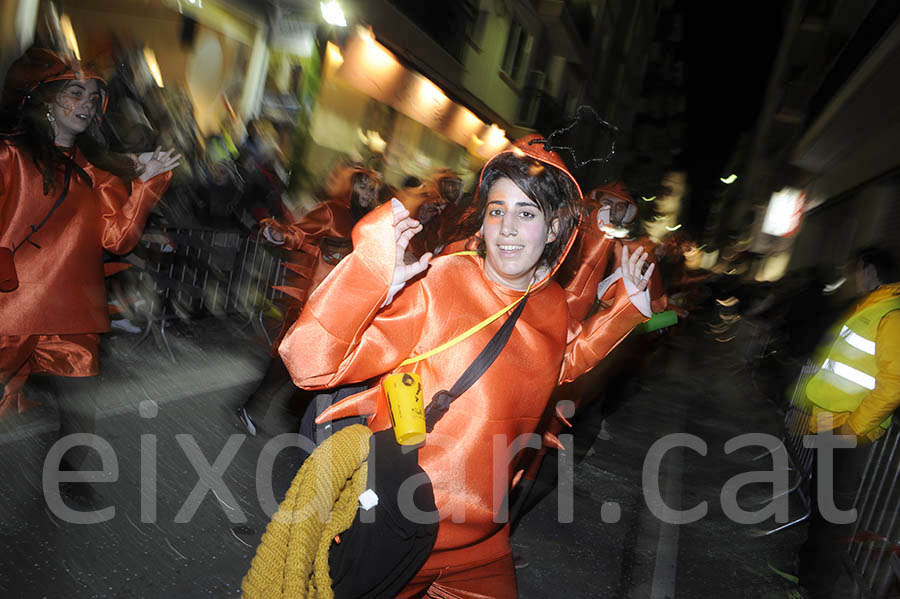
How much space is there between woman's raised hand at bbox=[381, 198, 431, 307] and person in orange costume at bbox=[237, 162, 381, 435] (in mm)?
3065

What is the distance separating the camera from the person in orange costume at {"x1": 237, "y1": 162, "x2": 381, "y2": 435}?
5.05 metres

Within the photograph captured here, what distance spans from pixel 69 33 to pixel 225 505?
6019mm

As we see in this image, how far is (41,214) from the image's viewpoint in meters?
2.94

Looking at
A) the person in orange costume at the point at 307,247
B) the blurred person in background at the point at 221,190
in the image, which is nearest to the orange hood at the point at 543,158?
the person in orange costume at the point at 307,247

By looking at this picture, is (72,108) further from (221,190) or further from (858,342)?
(858,342)

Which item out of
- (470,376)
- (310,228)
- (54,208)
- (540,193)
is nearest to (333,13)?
(310,228)

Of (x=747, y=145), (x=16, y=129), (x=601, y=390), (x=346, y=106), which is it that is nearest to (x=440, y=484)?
(x=16, y=129)

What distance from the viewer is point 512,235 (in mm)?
2143

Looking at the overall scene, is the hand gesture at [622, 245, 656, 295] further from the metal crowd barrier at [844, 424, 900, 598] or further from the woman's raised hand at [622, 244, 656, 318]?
the metal crowd barrier at [844, 424, 900, 598]

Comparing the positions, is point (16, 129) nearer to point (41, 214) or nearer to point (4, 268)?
point (41, 214)

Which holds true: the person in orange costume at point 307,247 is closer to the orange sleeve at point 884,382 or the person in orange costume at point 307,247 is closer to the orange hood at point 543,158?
the orange hood at point 543,158

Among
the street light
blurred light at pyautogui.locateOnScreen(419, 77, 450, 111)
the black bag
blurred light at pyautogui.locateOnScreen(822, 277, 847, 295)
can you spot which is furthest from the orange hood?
the street light

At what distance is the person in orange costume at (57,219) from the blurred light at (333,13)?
6312 millimetres

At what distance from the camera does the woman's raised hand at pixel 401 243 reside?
1.78m
